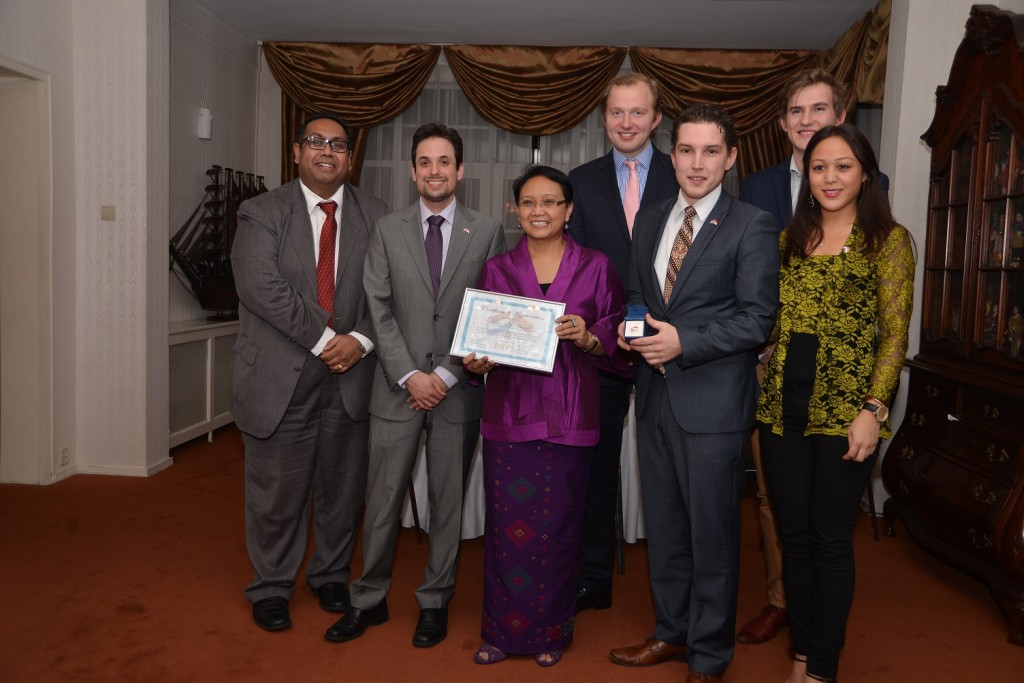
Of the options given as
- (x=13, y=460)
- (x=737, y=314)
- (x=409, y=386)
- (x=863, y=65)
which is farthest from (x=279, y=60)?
(x=737, y=314)

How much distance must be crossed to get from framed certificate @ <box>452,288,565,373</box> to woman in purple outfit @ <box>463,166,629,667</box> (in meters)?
0.06

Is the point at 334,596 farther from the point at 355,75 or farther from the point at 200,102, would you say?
the point at 355,75

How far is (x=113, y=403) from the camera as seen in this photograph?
14.8 feet

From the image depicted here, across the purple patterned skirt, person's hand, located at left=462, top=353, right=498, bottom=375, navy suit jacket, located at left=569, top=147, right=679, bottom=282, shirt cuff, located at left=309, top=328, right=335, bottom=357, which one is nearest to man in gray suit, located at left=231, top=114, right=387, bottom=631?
shirt cuff, located at left=309, top=328, right=335, bottom=357

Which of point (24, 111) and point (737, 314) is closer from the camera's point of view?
point (737, 314)

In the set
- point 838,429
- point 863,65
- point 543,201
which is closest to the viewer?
point 838,429

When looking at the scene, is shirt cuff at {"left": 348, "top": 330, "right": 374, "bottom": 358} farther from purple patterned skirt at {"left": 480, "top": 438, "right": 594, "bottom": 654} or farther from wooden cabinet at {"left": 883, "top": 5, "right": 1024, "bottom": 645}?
wooden cabinet at {"left": 883, "top": 5, "right": 1024, "bottom": 645}

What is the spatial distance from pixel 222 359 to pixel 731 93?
4.37m

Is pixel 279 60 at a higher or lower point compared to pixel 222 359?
higher

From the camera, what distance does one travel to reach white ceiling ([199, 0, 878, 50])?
5.39 metres

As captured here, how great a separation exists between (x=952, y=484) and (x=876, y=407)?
1.53 m

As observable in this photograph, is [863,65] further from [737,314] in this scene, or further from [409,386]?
[409,386]

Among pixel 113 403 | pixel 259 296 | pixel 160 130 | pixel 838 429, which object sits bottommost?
pixel 113 403

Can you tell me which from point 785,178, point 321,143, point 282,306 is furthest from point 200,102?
point 785,178
